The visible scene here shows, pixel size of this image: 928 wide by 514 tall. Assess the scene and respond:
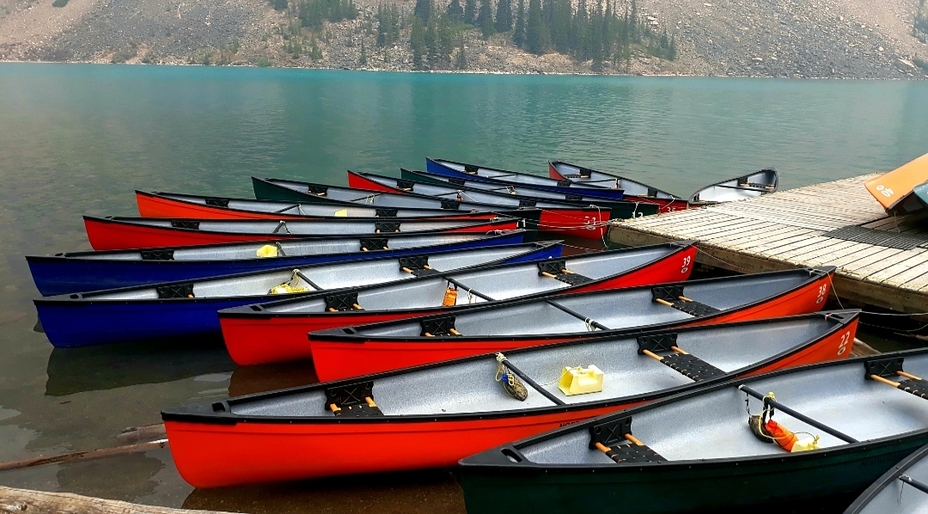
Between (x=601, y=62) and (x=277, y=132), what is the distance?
497ft

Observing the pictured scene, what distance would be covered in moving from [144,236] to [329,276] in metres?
5.44

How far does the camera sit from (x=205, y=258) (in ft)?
46.2

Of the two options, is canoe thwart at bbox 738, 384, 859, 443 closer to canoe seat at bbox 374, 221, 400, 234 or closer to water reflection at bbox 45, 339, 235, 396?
water reflection at bbox 45, 339, 235, 396

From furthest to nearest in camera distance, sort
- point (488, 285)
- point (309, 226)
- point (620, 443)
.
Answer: point (309, 226)
point (488, 285)
point (620, 443)

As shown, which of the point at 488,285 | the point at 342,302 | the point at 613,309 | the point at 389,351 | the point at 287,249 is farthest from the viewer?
the point at 287,249

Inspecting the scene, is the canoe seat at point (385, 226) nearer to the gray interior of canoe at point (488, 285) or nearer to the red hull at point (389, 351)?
the gray interior of canoe at point (488, 285)

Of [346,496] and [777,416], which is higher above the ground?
[777,416]

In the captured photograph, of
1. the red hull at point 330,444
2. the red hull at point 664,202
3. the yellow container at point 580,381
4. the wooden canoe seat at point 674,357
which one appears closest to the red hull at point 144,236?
the yellow container at point 580,381

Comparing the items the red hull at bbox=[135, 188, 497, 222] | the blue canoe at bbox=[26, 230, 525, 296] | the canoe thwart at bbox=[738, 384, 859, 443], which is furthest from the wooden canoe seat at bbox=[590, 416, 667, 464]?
the red hull at bbox=[135, 188, 497, 222]

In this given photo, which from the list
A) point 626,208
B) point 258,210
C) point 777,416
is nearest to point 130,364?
point 258,210

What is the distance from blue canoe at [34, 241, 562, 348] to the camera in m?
10.6

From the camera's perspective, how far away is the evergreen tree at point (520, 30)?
624ft

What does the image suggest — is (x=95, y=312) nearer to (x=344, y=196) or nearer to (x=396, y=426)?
(x=396, y=426)

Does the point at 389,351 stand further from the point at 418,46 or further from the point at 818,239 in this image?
the point at 418,46
